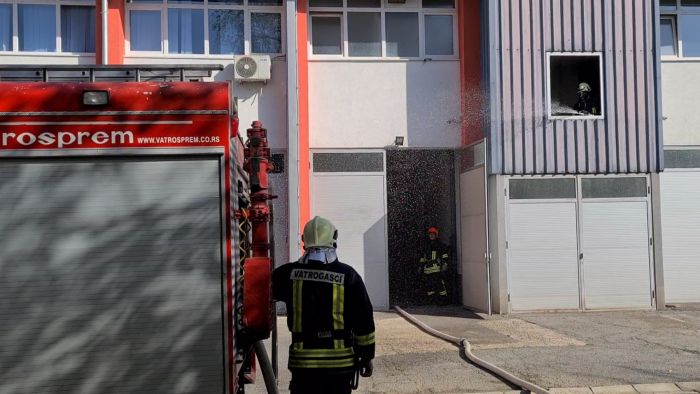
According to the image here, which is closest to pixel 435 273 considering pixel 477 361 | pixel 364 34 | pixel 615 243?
pixel 615 243

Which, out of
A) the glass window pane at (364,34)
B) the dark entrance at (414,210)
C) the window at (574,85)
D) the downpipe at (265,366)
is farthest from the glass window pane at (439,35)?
the downpipe at (265,366)

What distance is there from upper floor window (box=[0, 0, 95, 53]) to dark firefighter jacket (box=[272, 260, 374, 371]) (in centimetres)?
1110

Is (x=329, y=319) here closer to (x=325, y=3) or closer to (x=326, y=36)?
(x=326, y=36)

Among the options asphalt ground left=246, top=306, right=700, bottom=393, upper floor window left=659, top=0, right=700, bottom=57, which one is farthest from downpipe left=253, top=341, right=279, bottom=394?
upper floor window left=659, top=0, right=700, bottom=57

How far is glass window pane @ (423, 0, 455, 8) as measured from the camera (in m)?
14.9

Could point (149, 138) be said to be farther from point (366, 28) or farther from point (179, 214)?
point (366, 28)

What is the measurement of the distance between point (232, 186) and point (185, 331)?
0.91 meters

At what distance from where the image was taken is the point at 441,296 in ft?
50.0

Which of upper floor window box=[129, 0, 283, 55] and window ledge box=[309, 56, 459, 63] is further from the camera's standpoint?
window ledge box=[309, 56, 459, 63]

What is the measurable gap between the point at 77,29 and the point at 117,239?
36.3 feet

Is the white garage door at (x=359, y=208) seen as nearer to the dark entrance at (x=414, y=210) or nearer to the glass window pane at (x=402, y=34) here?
the dark entrance at (x=414, y=210)

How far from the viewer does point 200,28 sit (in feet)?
46.5

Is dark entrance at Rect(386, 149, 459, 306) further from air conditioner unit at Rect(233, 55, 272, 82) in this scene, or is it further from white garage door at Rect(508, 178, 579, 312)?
air conditioner unit at Rect(233, 55, 272, 82)

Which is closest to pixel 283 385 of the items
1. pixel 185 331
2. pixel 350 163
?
pixel 185 331
